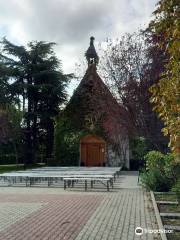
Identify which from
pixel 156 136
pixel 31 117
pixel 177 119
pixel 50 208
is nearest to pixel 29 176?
pixel 156 136

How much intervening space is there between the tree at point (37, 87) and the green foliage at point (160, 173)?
2688 centimetres

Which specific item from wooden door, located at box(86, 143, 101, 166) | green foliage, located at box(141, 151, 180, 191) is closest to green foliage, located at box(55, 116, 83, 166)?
wooden door, located at box(86, 143, 101, 166)

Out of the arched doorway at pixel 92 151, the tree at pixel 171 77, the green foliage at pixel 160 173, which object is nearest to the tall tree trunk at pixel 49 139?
the arched doorway at pixel 92 151

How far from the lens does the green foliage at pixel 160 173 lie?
55.0 feet

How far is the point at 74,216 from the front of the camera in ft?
37.2

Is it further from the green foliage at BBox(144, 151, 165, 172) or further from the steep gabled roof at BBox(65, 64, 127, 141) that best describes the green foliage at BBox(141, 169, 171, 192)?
the steep gabled roof at BBox(65, 64, 127, 141)

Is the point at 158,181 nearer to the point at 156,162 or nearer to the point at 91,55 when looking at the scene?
the point at 156,162

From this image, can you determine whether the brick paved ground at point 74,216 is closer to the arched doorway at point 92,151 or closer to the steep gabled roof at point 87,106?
the steep gabled roof at point 87,106

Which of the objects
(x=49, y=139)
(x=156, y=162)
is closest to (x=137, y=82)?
(x=156, y=162)

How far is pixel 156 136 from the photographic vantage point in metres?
22.8

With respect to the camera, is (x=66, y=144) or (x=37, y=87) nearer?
(x=66, y=144)

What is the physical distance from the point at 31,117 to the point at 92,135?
921 cm

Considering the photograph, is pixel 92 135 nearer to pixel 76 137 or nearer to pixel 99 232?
pixel 76 137

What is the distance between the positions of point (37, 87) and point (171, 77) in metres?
39.1
